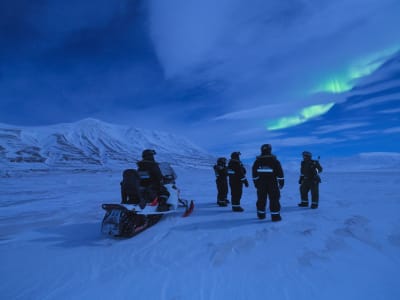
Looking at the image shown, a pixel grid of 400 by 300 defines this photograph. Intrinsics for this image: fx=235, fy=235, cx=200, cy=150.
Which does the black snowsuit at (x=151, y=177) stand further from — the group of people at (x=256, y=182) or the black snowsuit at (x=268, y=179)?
the black snowsuit at (x=268, y=179)

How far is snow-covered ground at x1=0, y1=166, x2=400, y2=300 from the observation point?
280cm

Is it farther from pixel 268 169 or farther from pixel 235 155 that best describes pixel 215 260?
pixel 235 155

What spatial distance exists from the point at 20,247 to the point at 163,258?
3.05 m

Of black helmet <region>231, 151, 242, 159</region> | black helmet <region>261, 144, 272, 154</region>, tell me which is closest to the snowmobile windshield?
black helmet <region>231, 151, 242, 159</region>

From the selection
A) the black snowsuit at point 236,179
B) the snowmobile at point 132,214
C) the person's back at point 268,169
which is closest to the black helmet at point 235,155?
the black snowsuit at point 236,179

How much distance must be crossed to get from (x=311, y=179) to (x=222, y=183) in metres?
2.74

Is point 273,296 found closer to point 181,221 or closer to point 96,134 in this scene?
point 181,221

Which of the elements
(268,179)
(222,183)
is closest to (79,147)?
(222,183)

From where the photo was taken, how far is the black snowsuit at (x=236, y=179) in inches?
273

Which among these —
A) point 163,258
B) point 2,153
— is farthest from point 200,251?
point 2,153

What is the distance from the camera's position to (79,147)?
354 ft

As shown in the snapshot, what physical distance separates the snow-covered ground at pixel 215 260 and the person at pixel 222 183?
1.79 metres

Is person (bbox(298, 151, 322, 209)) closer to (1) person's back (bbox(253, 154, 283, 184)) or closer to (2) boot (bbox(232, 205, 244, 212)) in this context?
(1) person's back (bbox(253, 154, 283, 184))

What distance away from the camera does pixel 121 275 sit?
3.27 meters
